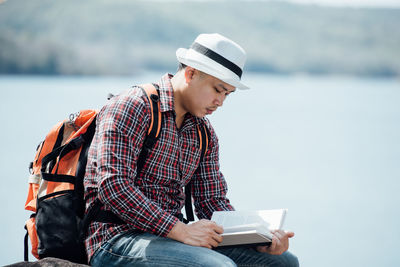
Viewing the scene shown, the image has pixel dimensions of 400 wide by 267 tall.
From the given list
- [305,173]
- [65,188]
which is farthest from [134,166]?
[305,173]

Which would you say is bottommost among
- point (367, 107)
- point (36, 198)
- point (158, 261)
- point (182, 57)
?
point (158, 261)

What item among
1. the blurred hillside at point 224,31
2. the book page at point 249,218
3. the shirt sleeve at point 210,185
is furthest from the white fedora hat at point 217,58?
the blurred hillside at point 224,31

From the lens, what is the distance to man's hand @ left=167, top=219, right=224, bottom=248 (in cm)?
172

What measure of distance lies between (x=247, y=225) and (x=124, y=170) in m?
0.43

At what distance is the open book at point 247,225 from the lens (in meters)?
1.78

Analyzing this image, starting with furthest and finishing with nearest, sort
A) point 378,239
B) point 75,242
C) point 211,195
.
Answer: point 378,239
point 211,195
point 75,242

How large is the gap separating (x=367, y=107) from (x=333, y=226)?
14.7 metres

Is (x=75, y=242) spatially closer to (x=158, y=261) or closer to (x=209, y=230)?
(x=158, y=261)

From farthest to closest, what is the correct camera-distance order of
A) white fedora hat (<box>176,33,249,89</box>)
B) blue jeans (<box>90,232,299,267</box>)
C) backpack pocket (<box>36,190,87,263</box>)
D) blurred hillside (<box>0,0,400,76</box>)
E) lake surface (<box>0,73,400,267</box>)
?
1. blurred hillside (<box>0,0,400,76</box>)
2. lake surface (<box>0,73,400,267</box>)
3. white fedora hat (<box>176,33,249,89</box>)
4. backpack pocket (<box>36,190,87,263</box>)
5. blue jeans (<box>90,232,299,267</box>)

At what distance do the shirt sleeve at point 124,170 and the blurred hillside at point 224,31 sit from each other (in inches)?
1354

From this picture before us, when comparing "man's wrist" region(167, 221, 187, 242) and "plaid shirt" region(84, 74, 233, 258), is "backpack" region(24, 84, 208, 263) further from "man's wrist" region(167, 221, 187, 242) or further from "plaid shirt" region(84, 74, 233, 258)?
"man's wrist" region(167, 221, 187, 242)

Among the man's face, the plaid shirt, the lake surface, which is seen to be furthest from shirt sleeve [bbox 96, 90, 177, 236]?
the lake surface

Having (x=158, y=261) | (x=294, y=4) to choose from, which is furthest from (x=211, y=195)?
(x=294, y=4)

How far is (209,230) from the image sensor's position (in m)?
1.75
